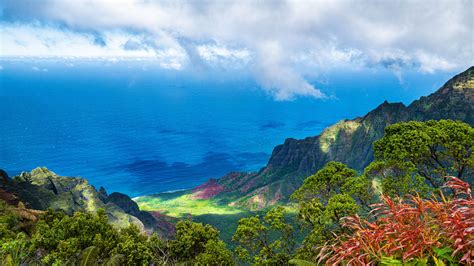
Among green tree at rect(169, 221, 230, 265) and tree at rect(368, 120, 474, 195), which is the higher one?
tree at rect(368, 120, 474, 195)

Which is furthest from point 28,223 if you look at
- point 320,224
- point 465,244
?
point 465,244

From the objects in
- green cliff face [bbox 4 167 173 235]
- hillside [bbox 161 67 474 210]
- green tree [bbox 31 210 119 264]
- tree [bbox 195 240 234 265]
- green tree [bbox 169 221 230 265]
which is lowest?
tree [bbox 195 240 234 265]

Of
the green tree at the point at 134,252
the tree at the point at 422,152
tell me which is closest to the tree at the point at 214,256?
the green tree at the point at 134,252

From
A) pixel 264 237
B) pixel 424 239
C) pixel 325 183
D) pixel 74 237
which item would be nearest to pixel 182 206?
pixel 74 237

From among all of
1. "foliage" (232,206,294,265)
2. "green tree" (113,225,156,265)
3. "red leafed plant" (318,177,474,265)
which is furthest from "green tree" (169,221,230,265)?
"red leafed plant" (318,177,474,265)

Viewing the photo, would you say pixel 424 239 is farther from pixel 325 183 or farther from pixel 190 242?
pixel 190 242

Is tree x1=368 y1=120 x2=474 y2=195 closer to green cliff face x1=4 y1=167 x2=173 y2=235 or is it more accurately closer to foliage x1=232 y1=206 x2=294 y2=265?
foliage x1=232 y1=206 x2=294 y2=265

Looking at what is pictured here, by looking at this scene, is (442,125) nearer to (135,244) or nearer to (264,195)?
(135,244)
